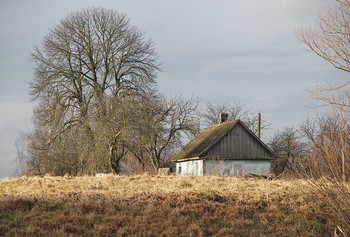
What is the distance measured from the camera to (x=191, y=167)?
30250mm

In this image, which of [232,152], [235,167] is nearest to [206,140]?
[232,152]

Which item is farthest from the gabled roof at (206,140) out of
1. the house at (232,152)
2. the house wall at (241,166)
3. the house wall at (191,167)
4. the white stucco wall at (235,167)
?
the house wall at (241,166)

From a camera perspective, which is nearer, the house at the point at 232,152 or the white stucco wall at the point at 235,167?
the white stucco wall at the point at 235,167

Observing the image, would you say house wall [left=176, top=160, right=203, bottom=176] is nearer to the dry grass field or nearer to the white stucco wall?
the white stucco wall

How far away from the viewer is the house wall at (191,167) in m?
28.4

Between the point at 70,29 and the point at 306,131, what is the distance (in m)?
26.7

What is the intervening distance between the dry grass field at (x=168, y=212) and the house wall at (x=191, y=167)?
1645cm

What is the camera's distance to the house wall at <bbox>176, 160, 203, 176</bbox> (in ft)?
93.2

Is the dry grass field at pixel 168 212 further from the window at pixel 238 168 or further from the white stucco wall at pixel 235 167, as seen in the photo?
the window at pixel 238 168

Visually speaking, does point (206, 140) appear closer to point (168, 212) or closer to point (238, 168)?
point (238, 168)

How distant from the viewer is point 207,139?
30.0 metres

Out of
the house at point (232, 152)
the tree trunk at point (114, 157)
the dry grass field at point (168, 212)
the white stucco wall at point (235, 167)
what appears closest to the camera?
the dry grass field at point (168, 212)

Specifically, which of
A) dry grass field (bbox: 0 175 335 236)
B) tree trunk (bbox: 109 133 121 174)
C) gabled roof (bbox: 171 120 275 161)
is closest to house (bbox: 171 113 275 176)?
gabled roof (bbox: 171 120 275 161)

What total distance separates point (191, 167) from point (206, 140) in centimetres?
272
